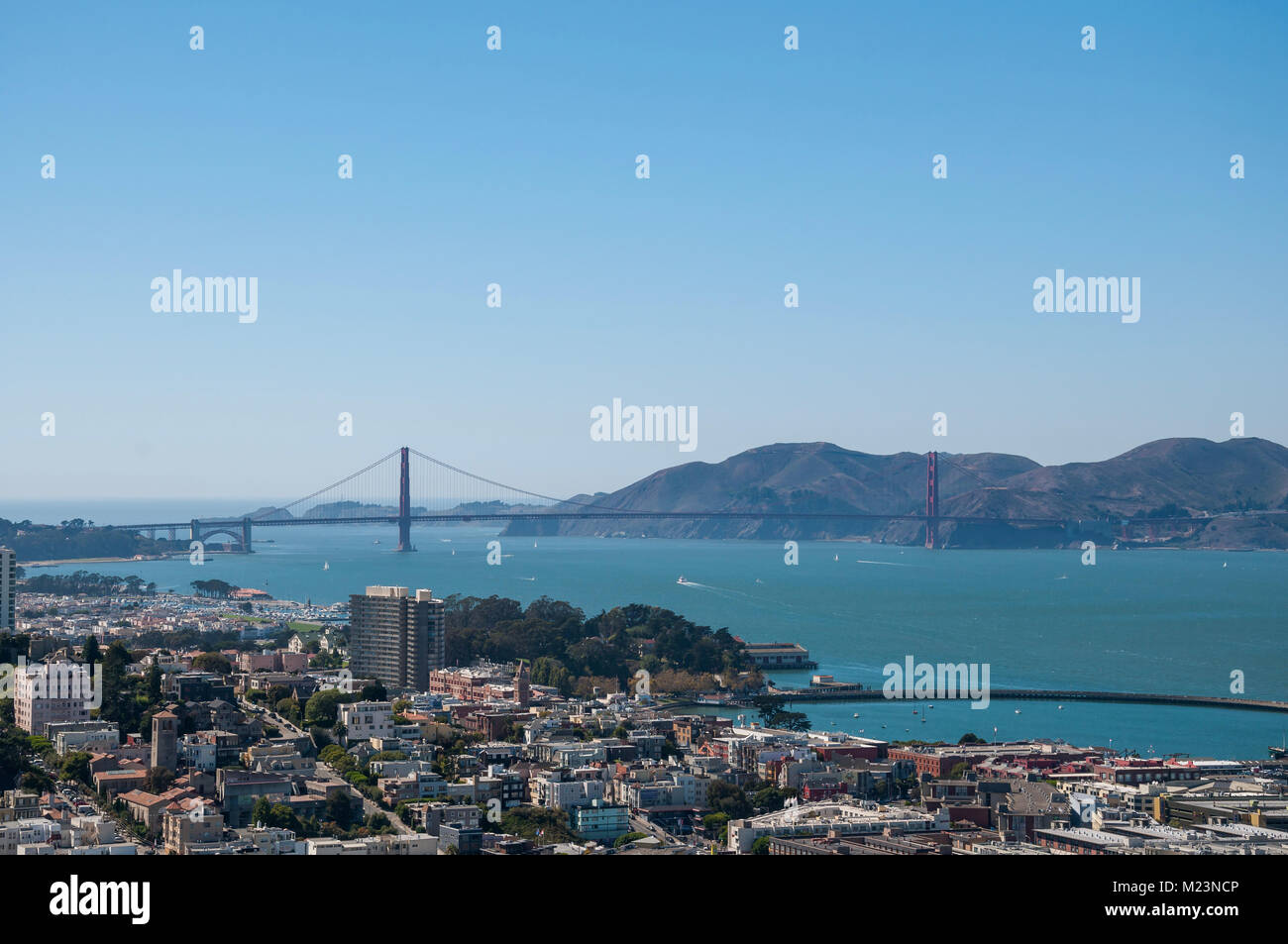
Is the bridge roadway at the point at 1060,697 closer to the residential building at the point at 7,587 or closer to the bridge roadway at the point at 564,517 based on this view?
the residential building at the point at 7,587

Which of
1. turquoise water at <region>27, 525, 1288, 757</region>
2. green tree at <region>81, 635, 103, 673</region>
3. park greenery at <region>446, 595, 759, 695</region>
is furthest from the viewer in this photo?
park greenery at <region>446, 595, 759, 695</region>

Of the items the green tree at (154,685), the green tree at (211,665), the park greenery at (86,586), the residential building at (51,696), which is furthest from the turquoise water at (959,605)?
the residential building at (51,696)

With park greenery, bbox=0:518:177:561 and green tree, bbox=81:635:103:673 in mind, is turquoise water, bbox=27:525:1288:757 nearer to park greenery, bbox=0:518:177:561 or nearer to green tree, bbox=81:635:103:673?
park greenery, bbox=0:518:177:561

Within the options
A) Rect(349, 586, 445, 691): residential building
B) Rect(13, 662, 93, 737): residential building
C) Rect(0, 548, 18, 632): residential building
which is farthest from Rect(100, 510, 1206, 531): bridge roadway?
Rect(13, 662, 93, 737): residential building
